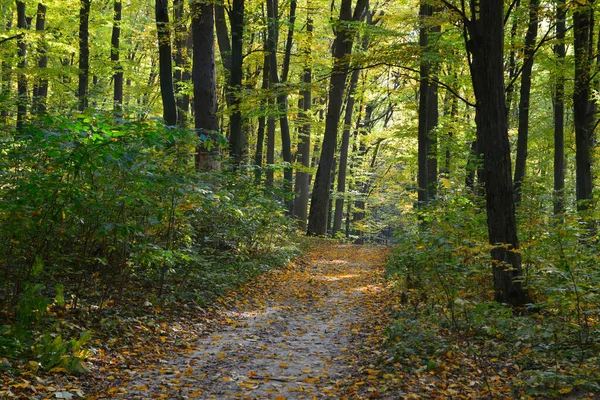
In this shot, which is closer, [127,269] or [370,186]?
[127,269]

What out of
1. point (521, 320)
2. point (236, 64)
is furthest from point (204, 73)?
point (521, 320)

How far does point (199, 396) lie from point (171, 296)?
288 cm

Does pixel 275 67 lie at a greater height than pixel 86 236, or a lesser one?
greater

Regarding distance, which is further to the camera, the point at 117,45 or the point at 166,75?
the point at 117,45

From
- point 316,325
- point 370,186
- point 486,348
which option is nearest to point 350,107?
point 370,186

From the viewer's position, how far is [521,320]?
19.3 ft

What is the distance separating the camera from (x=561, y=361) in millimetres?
4633

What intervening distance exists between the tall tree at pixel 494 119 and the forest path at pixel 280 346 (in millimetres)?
2106

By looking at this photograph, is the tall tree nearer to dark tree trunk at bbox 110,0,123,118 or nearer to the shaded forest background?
the shaded forest background

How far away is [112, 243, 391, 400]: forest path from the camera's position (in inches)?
183

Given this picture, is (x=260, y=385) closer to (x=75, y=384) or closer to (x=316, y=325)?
(x=75, y=384)

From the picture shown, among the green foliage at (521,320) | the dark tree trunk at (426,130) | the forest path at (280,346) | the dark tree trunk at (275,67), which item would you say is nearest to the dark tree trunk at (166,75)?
the dark tree trunk at (275,67)

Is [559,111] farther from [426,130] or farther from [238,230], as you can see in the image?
[238,230]

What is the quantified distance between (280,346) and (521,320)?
3009 millimetres
